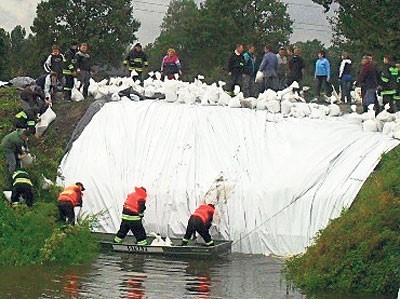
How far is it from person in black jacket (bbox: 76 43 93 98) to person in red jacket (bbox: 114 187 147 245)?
7529 millimetres

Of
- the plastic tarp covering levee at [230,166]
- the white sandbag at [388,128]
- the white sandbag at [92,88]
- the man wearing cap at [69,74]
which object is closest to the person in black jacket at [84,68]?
the man wearing cap at [69,74]

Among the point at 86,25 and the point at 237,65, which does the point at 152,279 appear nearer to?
the point at 237,65

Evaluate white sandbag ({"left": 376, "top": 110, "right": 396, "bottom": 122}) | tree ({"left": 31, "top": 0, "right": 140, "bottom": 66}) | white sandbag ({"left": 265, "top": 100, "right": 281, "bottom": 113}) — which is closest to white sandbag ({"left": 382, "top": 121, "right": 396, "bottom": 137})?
white sandbag ({"left": 376, "top": 110, "right": 396, "bottom": 122})

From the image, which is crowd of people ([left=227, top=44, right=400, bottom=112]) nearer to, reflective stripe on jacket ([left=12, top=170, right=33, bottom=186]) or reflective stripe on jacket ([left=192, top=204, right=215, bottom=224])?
reflective stripe on jacket ([left=192, top=204, right=215, bottom=224])

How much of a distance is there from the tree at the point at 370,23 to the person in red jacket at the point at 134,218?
18.8 metres

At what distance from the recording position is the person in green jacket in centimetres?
2058

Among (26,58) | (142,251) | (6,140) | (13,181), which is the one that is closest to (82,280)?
(142,251)

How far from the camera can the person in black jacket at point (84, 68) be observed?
2583 cm

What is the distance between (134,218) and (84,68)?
8.09 m

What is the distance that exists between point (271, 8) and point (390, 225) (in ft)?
165

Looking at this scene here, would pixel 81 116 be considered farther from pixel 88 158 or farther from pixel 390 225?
pixel 390 225

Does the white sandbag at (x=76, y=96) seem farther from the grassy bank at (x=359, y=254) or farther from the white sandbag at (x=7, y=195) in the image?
the grassy bank at (x=359, y=254)

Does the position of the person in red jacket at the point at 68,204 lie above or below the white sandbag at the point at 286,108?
below

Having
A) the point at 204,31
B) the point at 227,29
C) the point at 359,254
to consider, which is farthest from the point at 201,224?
the point at 204,31
